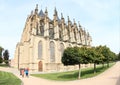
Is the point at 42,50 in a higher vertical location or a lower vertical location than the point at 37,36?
lower

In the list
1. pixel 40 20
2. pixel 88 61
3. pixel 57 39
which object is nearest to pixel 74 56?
pixel 88 61

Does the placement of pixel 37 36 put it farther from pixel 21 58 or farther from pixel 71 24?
pixel 71 24

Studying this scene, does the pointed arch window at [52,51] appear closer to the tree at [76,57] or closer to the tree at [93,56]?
the tree at [76,57]

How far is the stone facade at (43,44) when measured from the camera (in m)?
67.9

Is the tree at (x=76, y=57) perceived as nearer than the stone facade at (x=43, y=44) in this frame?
Yes

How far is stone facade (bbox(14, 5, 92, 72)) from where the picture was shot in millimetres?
67875

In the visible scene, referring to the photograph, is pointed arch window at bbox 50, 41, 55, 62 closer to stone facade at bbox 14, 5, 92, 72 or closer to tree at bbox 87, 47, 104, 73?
stone facade at bbox 14, 5, 92, 72

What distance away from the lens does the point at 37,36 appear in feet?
228

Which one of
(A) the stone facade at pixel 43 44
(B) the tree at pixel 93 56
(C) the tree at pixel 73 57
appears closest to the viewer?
(C) the tree at pixel 73 57

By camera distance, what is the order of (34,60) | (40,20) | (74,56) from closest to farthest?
(74,56) < (34,60) < (40,20)

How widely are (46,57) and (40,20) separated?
15.7 meters

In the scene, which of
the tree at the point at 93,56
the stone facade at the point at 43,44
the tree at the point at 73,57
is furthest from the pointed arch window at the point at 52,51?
the tree at the point at 93,56

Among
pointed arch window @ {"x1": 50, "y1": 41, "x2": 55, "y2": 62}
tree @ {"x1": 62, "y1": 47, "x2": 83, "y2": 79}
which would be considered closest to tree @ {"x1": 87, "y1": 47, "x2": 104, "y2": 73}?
tree @ {"x1": 62, "y1": 47, "x2": 83, "y2": 79}

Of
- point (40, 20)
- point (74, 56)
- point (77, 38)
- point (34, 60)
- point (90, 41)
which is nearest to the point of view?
point (74, 56)
